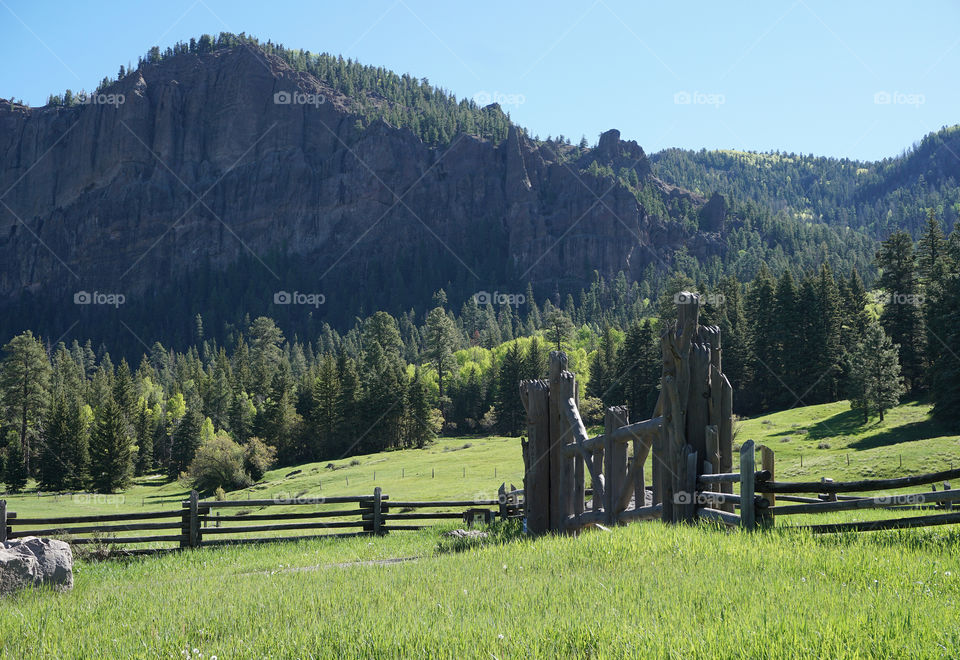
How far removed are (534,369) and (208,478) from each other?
3832cm

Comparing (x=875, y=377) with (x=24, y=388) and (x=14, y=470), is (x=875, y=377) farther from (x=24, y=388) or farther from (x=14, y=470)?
(x=24, y=388)

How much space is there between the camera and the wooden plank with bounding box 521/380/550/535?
39.9 ft

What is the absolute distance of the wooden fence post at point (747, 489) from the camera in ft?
27.8

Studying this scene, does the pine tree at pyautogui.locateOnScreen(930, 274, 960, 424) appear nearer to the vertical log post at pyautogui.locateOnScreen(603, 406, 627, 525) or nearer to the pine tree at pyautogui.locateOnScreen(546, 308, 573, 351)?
the vertical log post at pyautogui.locateOnScreen(603, 406, 627, 525)

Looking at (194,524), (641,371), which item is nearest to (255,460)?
(641,371)

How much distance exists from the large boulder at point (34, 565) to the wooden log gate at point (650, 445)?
21.9 feet

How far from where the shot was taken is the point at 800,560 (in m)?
6.52

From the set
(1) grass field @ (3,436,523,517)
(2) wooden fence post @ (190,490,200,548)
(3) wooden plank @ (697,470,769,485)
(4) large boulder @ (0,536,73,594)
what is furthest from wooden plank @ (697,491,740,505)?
(1) grass field @ (3,436,523,517)

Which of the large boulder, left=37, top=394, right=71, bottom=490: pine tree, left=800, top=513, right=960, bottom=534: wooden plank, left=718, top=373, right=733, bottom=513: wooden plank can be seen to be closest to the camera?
left=800, top=513, right=960, bottom=534: wooden plank

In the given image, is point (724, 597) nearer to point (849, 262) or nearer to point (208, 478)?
point (208, 478)

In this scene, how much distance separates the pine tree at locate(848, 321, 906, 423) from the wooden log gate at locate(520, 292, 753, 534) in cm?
4927

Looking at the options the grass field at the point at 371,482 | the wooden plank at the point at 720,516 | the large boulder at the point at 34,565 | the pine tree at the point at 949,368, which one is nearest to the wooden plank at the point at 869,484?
the wooden plank at the point at 720,516

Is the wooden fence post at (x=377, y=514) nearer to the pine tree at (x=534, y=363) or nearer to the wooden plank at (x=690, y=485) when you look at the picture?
the wooden plank at (x=690, y=485)

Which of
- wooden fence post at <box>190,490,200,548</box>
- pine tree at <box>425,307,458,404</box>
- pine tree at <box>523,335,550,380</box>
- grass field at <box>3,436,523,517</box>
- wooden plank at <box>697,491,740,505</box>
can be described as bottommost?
grass field at <box>3,436,523,517</box>
